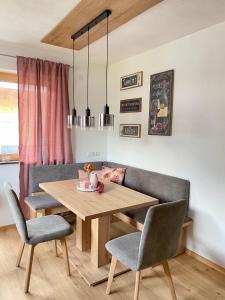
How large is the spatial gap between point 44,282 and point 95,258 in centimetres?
52

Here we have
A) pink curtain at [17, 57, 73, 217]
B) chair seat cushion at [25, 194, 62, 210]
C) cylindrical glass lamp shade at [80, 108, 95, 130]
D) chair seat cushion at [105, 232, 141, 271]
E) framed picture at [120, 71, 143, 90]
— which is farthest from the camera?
framed picture at [120, 71, 143, 90]

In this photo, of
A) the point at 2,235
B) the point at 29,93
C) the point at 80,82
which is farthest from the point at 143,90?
the point at 2,235

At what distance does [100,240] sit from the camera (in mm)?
2365

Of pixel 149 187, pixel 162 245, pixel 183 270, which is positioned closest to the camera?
pixel 162 245

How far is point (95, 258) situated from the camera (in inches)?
94.0

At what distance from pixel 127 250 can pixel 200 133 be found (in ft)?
4.64

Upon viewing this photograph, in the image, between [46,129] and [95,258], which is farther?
[46,129]

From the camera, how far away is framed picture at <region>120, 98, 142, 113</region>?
10.8ft

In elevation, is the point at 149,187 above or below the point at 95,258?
above

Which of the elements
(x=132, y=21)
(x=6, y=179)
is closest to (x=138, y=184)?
(x=6, y=179)

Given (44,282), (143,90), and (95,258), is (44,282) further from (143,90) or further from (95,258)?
(143,90)

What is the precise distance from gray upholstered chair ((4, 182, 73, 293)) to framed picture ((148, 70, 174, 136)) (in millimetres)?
1594

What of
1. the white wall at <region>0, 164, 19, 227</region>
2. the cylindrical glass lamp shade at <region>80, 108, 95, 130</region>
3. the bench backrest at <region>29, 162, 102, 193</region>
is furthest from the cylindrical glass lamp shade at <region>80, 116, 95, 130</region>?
the white wall at <region>0, 164, 19, 227</region>

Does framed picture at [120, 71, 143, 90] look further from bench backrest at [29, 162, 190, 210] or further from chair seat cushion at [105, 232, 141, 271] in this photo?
chair seat cushion at [105, 232, 141, 271]
